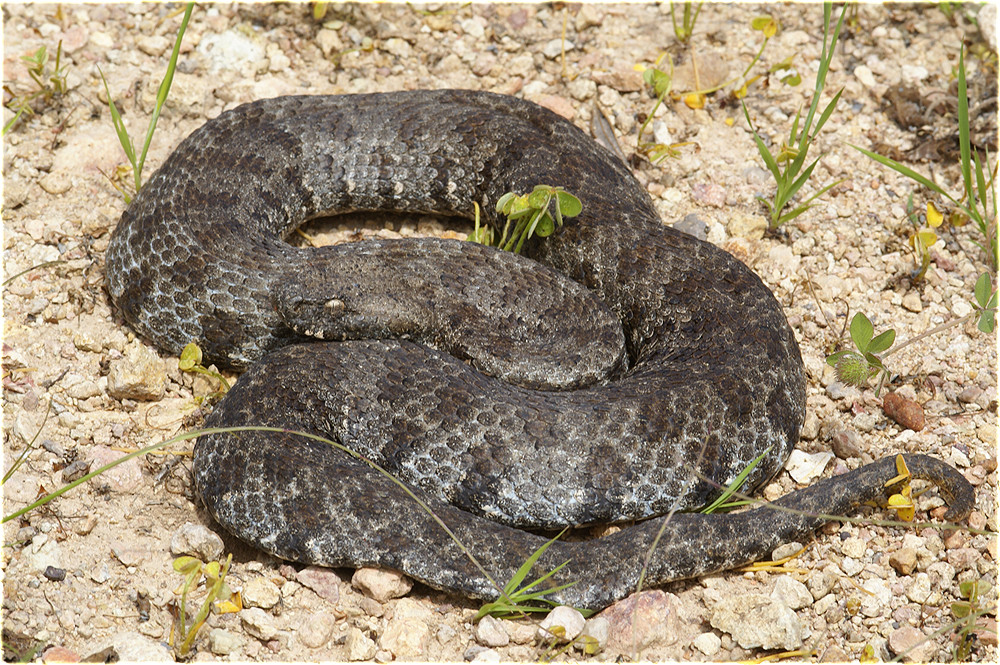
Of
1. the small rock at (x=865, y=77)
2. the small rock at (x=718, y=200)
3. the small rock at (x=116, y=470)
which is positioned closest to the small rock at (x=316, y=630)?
the small rock at (x=116, y=470)

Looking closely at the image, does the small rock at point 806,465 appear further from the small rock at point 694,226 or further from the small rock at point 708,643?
the small rock at point 694,226

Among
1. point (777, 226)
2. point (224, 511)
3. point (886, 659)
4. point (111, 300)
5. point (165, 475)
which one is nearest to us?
point (886, 659)

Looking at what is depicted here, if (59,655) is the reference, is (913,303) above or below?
above

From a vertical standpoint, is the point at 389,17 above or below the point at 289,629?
above

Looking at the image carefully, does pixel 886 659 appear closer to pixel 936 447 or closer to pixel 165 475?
pixel 936 447

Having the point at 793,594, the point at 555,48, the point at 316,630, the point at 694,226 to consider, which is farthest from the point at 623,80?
the point at 316,630

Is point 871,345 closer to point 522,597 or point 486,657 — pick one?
point 522,597

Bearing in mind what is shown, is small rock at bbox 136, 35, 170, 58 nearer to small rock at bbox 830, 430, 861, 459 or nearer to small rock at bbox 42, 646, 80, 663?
small rock at bbox 42, 646, 80, 663

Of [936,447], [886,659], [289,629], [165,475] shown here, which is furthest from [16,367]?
[936,447]
